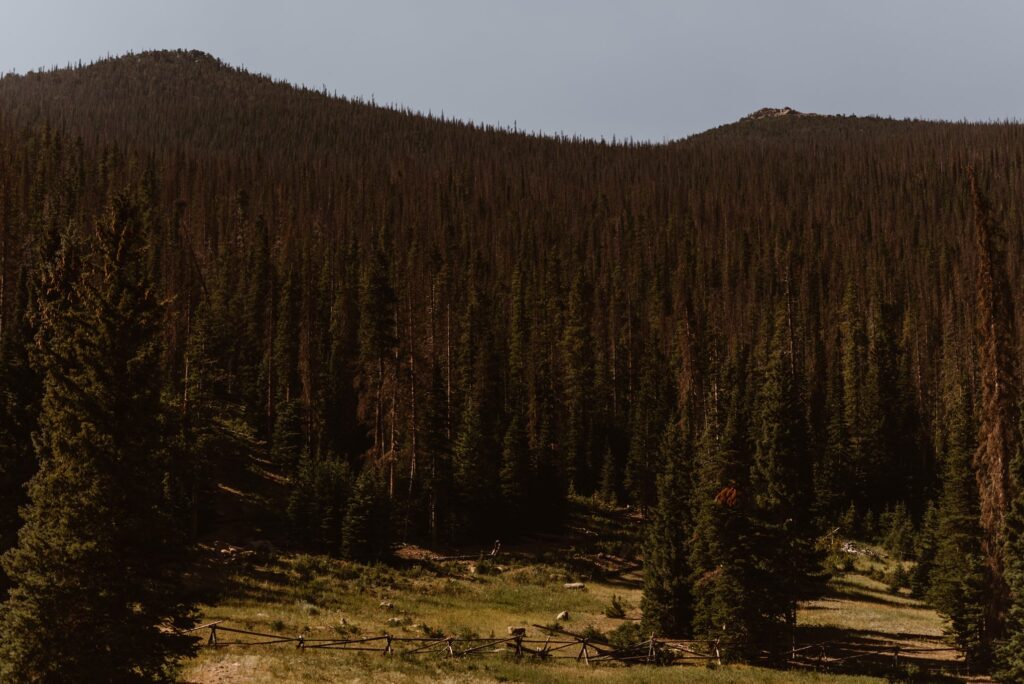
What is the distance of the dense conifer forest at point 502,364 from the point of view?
69.2 ft

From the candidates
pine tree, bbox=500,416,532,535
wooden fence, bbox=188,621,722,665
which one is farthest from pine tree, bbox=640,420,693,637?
pine tree, bbox=500,416,532,535

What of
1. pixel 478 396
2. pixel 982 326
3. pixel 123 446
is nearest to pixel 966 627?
pixel 982 326

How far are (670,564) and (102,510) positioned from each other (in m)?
26.9

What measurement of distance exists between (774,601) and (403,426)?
1251 inches

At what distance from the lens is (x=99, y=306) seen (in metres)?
20.9

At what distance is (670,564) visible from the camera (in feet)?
127

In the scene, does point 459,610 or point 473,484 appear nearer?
point 459,610

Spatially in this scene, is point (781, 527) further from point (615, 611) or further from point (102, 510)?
point (102, 510)

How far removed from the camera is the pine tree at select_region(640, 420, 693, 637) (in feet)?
124

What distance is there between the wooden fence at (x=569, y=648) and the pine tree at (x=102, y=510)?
31.6 ft

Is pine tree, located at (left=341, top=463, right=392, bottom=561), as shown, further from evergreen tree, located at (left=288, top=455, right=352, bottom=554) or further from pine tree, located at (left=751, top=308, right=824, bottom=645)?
pine tree, located at (left=751, top=308, right=824, bottom=645)

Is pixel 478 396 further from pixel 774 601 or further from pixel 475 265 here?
pixel 475 265

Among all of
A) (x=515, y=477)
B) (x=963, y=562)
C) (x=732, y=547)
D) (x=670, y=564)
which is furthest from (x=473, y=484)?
(x=963, y=562)

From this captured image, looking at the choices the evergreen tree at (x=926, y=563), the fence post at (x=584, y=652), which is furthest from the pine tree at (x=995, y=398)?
the evergreen tree at (x=926, y=563)
